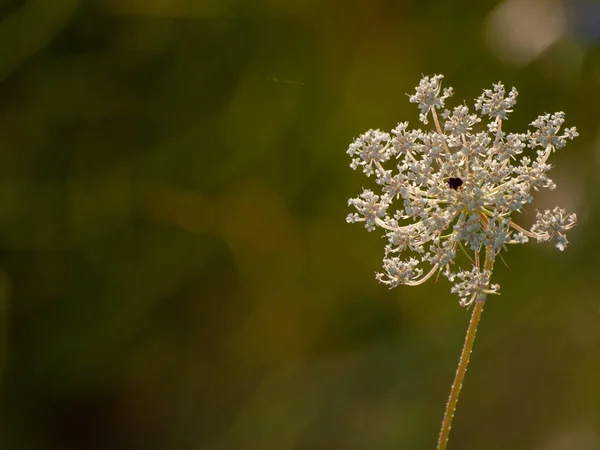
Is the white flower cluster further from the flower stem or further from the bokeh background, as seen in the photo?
the bokeh background

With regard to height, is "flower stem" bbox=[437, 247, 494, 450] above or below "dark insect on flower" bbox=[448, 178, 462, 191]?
below

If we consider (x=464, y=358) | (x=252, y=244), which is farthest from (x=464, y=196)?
(x=252, y=244)

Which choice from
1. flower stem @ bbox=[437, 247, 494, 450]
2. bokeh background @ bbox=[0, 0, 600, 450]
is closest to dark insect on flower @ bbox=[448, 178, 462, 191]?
flower stem @ bbox=[437, 247, 494, 450]

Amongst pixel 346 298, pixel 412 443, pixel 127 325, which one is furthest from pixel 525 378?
pixel 127 325

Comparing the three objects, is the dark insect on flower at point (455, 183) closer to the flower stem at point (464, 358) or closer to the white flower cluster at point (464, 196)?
the white flower cluster at point (464, 196)

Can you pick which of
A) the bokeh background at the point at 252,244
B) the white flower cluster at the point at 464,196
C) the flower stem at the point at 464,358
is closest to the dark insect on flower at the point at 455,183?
the white flower cluster at the point at 464,196
